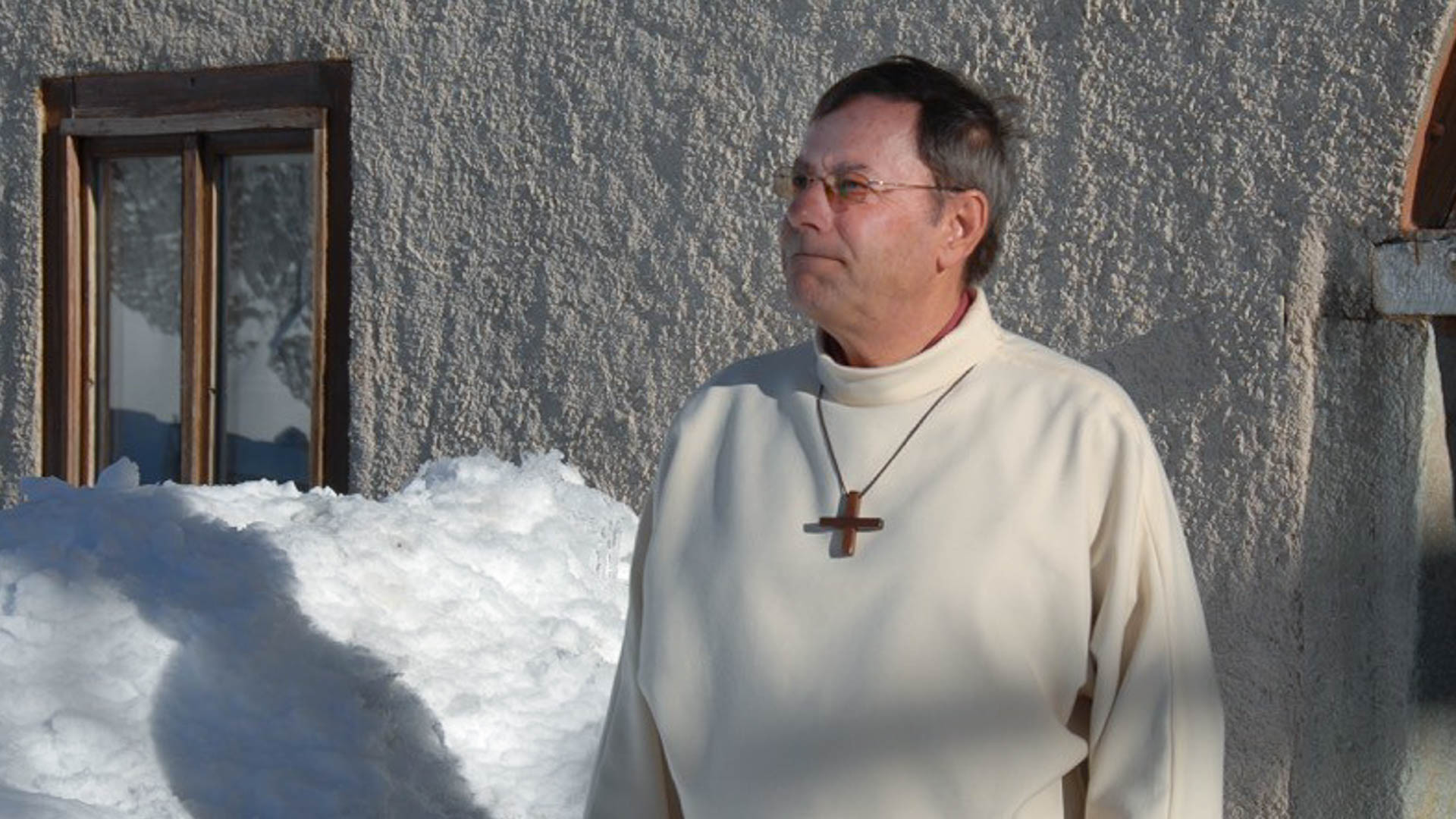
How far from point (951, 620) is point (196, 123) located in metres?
3.79

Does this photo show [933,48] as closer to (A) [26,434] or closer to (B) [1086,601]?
(B) [1086,601]

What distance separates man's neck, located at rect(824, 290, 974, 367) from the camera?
2.28m

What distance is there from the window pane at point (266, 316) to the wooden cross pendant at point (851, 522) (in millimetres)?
3412

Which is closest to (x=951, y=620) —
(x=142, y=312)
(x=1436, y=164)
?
(x=1436, y=164)

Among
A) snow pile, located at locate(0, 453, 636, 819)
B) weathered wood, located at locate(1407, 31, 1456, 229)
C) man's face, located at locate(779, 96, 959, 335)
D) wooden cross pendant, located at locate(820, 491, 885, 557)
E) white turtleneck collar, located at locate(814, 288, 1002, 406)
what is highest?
weathered wood, located at locate(1407, 31, 1456, 229)

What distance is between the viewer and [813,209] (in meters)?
2.26

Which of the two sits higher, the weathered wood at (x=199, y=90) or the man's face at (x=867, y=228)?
the weathered wood at (x=199, y=90)

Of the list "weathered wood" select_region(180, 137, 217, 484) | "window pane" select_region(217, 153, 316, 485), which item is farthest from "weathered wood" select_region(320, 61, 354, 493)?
"weathered wood" select_region(180, 137, 217, 484)

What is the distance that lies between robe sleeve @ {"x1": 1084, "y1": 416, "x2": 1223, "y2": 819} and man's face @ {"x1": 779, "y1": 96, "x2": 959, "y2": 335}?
308 mm

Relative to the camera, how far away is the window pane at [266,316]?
17.9ft

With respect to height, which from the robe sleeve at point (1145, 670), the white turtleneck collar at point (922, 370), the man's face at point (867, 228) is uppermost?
the man's face at point (867, 228)

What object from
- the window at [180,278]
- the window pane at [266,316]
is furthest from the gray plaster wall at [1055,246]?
the window pane at [266,316]

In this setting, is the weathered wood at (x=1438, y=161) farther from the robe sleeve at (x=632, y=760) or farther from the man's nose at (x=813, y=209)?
the robe sleeve at (x=632, y=760)

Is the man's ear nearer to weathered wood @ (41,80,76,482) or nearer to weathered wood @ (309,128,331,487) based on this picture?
weathered wood @ (309,128,331,487)
